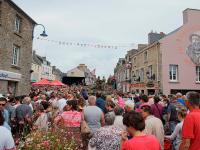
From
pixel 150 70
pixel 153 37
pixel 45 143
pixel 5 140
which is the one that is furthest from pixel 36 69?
pixel 5 140

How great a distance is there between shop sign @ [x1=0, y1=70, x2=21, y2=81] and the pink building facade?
50.7ft

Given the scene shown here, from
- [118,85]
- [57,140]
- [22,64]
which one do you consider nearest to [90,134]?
[57,140]

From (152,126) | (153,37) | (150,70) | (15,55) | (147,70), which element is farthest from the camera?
(153,37)

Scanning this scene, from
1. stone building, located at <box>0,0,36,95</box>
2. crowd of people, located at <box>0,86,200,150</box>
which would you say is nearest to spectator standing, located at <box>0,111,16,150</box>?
crowd of people, located at <box>0,86,200,150</box>

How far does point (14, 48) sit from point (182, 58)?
18156mm

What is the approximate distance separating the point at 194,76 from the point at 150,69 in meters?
5.22

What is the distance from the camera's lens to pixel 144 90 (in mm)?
33875

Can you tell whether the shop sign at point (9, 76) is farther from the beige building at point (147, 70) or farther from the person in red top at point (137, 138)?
the person in red top at point (137, 138)

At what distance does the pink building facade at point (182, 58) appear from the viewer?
30.0 meters

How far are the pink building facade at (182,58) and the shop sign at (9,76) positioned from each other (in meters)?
15.5

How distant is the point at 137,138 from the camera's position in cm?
332

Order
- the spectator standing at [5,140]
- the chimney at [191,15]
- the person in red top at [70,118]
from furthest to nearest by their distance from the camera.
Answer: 1. the chimney at [191,15]
2. the person in red top at [70,118]
3. the spectator standing at [5,140]

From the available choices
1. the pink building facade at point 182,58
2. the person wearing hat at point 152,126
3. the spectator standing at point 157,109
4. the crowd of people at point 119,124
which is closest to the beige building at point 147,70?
the pink building facade at point 182,58

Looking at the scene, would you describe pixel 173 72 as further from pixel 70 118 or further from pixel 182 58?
pixel 70 118
